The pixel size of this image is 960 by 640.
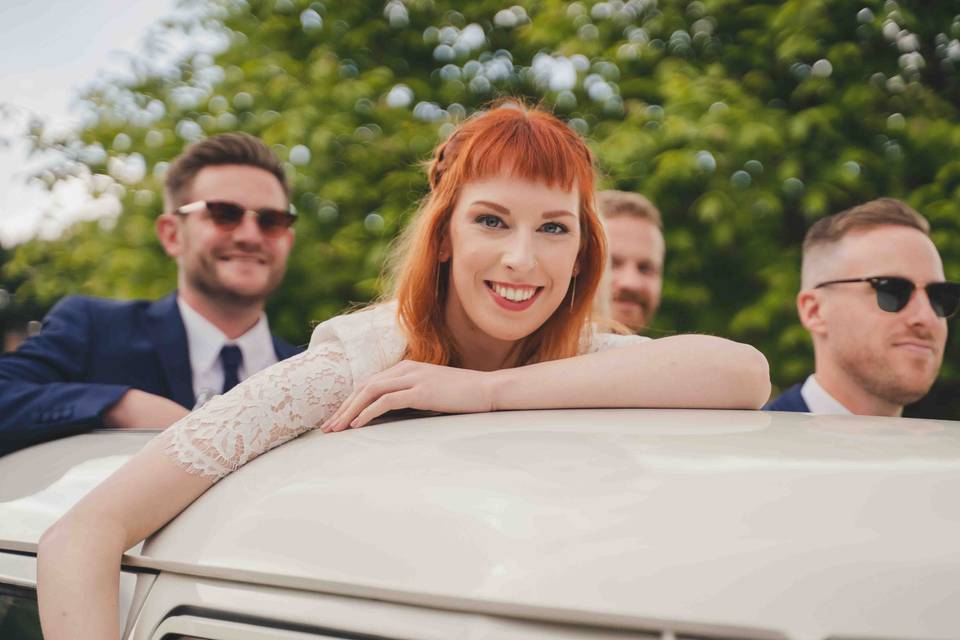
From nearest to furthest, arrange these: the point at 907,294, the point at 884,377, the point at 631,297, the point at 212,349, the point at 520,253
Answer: the point at 520,253 → the point at 907,294 → the point at 884,377 → the point at 212,349 → the point at 631,297

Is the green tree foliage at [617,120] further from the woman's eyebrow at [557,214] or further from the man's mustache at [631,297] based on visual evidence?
the woman's eyebrow at [557,214]

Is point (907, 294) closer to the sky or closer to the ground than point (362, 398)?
closer to the sky

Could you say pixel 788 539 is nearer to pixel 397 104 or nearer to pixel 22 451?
pixel 22 451

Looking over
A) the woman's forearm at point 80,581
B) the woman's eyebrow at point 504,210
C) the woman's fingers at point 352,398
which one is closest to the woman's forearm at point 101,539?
the woman's forearm at point 80,581

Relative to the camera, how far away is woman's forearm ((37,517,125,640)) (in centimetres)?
142

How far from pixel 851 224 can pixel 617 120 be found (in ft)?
8.17

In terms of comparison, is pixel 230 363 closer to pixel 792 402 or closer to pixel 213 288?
pixel 213 288

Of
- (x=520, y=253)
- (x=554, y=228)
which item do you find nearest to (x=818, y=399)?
(x=554, y=228)

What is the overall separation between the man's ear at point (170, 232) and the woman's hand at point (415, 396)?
272cm

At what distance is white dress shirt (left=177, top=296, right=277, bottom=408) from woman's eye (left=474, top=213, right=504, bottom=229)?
1804 mm

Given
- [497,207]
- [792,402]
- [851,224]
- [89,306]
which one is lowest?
[792,402]

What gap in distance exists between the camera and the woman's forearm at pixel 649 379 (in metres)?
1.70

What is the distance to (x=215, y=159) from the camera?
4148mm

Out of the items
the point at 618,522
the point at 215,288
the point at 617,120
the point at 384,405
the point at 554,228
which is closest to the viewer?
the point at 618,522
